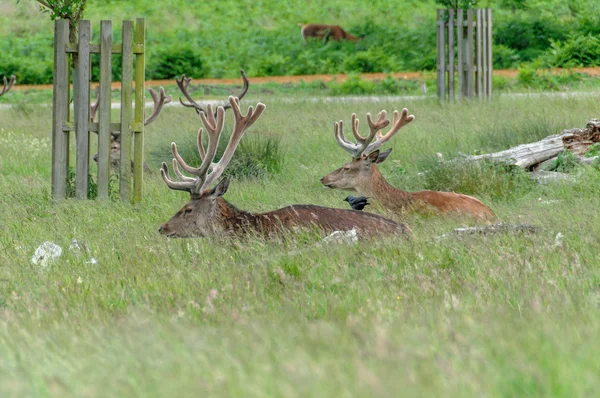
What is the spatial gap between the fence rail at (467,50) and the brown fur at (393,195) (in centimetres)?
829

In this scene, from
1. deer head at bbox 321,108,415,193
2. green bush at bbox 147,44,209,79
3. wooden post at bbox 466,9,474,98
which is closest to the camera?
deer head at bbox 321,108,415,193

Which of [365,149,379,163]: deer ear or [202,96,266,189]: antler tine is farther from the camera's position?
[365,149,379,163]: deer ear

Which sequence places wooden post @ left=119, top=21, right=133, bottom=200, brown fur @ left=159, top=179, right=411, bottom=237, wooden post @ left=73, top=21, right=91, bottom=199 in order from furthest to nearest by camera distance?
wooden post @ left=73, top=21, right=91, bottom=199 < wooden post @ left=119, top=21, right=133, bottom=200 < brown fur @ left=159, top=179, right=411, bottom=237

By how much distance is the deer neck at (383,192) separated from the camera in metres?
8.98

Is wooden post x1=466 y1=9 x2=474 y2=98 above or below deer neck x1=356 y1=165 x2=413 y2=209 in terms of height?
above

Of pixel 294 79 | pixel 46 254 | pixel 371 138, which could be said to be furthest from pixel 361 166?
pixel 294 79

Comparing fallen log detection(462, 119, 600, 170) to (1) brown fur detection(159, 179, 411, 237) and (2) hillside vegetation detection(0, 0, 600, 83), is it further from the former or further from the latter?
(2) hillside vegetation detection(0, 0, 600, 83)

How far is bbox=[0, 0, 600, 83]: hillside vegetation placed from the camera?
30812 mm

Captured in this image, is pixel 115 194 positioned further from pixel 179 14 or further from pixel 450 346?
pixel 179 14

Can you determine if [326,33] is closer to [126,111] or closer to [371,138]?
[371,138]

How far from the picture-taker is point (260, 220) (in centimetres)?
738

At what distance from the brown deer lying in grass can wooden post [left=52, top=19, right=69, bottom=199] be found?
1951mm

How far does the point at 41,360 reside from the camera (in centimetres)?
370

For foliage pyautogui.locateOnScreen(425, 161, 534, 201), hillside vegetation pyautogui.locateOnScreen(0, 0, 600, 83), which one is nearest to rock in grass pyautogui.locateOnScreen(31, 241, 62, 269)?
foliage pyautogui.locateOnScreen(425, 161, 534, 201)
